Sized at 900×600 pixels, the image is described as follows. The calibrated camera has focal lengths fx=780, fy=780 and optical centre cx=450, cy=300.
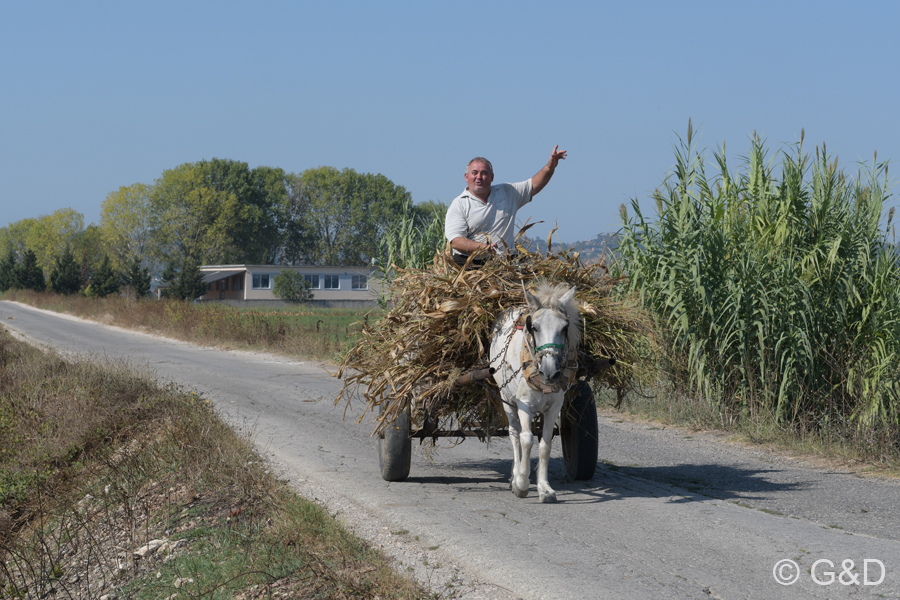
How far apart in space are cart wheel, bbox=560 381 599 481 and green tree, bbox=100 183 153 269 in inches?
3393

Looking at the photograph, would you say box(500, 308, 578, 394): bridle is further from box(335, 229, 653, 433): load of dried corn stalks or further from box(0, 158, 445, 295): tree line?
box(0, 158, 445, 295): tree line

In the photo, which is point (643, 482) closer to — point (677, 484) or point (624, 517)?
point (677, 484)

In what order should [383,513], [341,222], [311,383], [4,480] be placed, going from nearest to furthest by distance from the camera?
[383,513] → [4,480] → [311,383] → [341,222]

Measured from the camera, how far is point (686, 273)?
10.7 metres

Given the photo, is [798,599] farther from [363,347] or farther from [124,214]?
[124,214]

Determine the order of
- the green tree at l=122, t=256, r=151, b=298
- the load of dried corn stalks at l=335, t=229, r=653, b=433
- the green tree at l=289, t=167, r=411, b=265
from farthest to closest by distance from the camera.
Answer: the green tree at l=289, t=167, r=411, b=265 < the green tree at l=122, t=256, r=151, b=298 < the load of dried corn stalks at l=335, t=229, r=653, b=433

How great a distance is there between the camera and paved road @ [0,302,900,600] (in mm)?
4719

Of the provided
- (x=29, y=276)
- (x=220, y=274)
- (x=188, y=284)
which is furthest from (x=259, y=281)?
(x=29, y=276)

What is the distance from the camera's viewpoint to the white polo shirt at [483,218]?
7.29 metres

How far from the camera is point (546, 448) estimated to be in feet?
21.0

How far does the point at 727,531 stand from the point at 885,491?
2505 millimetres

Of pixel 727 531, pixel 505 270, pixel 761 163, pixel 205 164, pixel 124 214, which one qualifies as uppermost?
pixel 205 164

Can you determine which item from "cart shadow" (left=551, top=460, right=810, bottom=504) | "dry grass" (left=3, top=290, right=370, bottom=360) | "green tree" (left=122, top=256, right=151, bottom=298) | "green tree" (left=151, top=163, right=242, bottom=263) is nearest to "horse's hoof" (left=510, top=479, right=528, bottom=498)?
"cart shadow" (left=551, top=460, right=810, bottom=504)

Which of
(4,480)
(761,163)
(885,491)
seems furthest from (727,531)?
(4,480)
